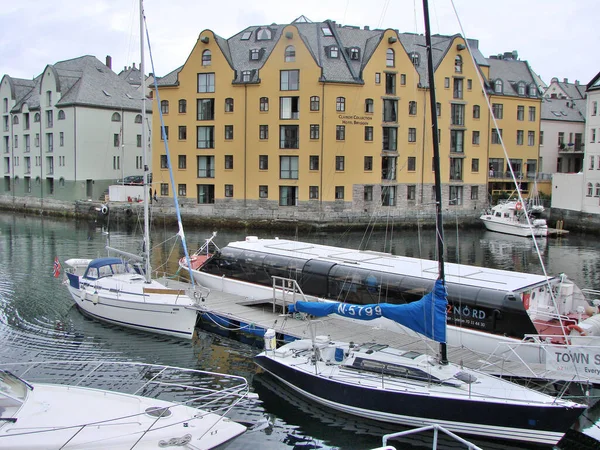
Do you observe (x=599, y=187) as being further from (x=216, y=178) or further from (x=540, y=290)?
(x=540, y=290)

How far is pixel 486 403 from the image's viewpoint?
601 inches

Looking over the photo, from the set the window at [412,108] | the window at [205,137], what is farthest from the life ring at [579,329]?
the window at [205,137]

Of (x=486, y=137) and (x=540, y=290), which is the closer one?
(x=540, y=290)

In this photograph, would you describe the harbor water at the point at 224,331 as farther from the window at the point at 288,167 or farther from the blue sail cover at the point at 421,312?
the window at the point at 288,167

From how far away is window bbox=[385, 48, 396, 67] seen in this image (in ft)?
203

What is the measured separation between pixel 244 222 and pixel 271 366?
41.7 meters

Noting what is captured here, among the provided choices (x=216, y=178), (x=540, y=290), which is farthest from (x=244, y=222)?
(x=540, y=290)

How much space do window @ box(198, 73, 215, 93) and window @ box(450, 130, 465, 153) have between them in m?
26.5

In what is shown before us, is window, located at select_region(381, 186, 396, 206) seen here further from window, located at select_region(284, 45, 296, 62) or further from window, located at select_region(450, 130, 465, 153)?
window, located at select_region(284, 45, 296, 62)

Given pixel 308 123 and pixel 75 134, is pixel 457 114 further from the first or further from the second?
pixel 75 134

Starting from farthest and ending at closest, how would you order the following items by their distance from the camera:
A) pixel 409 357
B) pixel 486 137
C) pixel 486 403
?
1. pixel 486 137
2. pixel 409 357
3. pixel 486 403

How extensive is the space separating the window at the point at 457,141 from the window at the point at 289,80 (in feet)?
61.0

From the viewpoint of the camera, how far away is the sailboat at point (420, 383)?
15219mm

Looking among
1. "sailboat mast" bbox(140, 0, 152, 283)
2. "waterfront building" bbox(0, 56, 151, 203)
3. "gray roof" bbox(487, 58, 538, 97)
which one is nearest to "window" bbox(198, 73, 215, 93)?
"waterfront building" bbox(0, 56, 151, 203)
